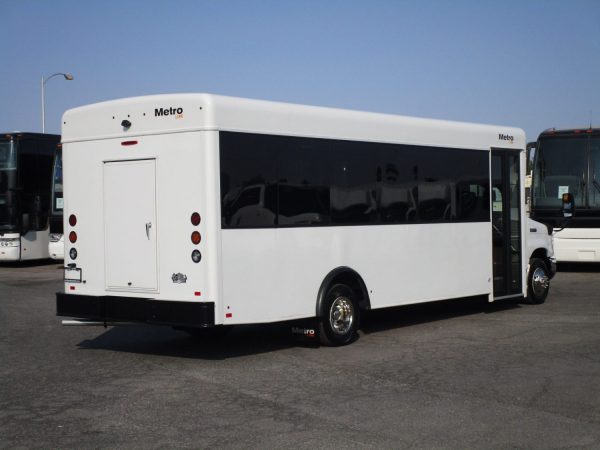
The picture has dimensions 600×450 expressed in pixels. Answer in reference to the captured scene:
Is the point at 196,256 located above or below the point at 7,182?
below

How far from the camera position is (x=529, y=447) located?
262 inches

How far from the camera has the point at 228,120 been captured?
32.3 ft

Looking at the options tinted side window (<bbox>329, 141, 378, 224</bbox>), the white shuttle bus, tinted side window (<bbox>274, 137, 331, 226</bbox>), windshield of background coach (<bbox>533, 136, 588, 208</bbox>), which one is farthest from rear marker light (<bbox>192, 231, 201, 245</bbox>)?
windshield of background coach (<bbox>533, 136, 588, 208</bbox>)

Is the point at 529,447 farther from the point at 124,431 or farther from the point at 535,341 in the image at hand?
the point at 535,341

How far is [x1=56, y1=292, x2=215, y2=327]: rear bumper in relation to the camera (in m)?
9.70

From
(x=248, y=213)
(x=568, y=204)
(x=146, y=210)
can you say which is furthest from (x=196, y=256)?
(x=568, y=204)

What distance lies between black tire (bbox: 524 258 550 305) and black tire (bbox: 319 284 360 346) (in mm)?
4957

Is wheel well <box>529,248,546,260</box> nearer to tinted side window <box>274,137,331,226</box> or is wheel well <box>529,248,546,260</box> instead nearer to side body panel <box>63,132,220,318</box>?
tinted side window <box>274,137,331,226</box>

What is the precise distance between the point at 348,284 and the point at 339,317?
507 mm

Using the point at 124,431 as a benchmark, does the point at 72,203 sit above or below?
above

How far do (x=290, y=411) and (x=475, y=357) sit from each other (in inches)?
131

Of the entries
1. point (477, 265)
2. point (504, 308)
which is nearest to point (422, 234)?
point (477, 265)

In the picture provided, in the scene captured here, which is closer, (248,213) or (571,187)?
(248,213)

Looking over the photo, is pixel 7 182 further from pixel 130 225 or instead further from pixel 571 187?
pixel 130 225
